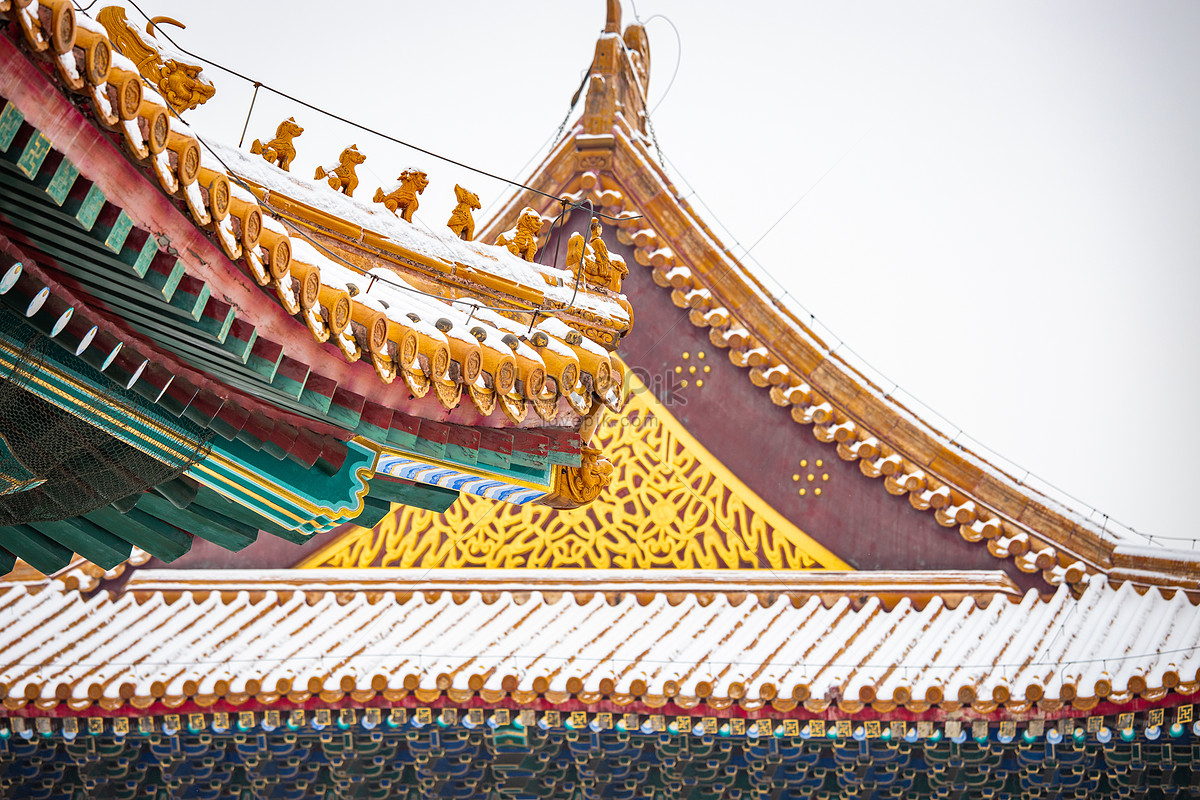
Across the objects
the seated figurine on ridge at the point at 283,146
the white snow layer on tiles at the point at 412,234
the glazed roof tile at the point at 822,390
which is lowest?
the white snow layer on tiles at the point at 412,234

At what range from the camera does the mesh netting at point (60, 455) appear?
2.70 m

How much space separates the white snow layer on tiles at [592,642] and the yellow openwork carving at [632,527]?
27 centimetres

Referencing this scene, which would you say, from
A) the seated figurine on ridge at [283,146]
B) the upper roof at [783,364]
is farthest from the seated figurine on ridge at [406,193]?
the upper roof at [783,364]

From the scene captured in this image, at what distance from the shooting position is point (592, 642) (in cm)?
552

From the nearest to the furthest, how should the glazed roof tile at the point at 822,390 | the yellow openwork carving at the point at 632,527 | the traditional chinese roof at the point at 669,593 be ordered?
the traditional chinese roof at the point at 669,593 → the glazed roof tile at the point at 822,390 → the yellow openwork carving at the point at 632,527

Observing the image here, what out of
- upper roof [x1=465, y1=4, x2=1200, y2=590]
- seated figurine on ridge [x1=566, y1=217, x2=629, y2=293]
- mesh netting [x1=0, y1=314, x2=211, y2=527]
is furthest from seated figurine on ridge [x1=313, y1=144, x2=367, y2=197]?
upper roof [x1=465, y1=4, x2=1200, y2=590]

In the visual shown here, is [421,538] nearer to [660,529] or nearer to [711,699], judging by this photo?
[660,529]

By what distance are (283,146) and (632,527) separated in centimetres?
321

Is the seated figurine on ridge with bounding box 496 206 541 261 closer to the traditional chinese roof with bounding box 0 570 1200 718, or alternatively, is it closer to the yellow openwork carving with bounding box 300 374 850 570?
the traditional chinese roof with bounding box 0 570 1200 718

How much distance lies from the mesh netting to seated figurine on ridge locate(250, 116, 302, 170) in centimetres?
116

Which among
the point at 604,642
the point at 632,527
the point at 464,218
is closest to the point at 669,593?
the point at 632,527

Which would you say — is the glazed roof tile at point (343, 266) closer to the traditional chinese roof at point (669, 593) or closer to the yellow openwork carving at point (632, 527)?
the traditional chinese roof at point (669, 593)

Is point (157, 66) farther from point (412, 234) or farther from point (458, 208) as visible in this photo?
point (458, 208)

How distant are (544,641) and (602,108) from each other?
3.24 metres
